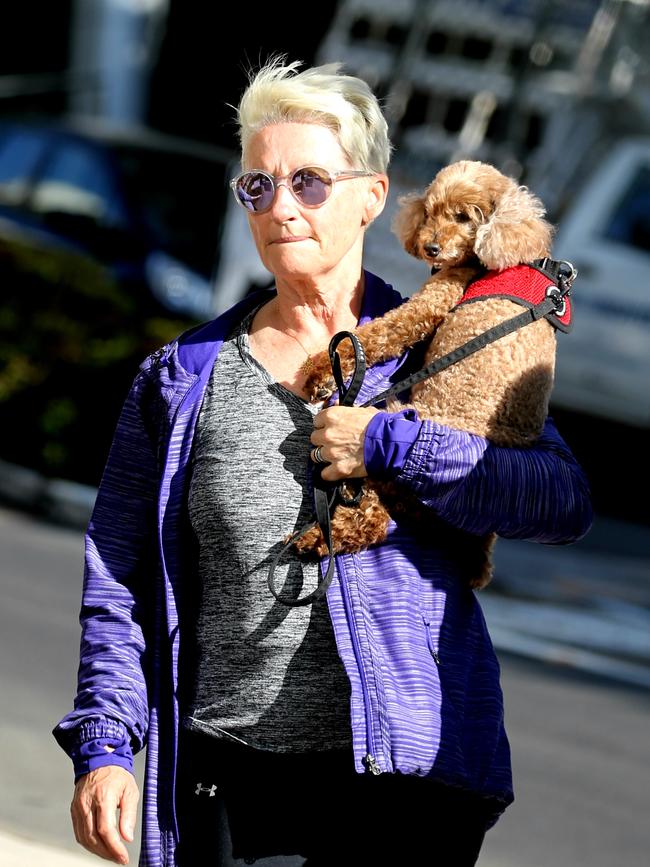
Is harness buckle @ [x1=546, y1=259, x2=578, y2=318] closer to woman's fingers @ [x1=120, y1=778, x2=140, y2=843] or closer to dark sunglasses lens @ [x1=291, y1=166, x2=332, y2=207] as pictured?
dark sunglasses lens @ [x1=291, y1=166, x2=332, y2=207]

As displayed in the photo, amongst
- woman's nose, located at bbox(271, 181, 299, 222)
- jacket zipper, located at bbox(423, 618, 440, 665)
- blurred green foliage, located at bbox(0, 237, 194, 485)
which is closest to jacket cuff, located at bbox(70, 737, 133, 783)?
jacket zipper, located at bbox(423, 618, 440, 665)

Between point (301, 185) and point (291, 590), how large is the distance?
68 centimetres

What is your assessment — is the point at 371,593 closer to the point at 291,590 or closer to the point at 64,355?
the point at 291,590

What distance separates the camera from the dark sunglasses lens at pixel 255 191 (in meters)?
2.44

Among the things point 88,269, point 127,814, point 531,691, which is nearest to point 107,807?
point 127,814

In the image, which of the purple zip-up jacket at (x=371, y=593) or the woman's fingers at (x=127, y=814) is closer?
the purple zip-up jacket at (x=371, y=593)

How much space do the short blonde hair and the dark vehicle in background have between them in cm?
745

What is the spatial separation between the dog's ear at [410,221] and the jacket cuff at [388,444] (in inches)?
19.0

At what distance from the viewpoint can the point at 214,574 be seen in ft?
7.80

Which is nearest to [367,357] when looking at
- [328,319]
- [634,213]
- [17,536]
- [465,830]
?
[328,319]

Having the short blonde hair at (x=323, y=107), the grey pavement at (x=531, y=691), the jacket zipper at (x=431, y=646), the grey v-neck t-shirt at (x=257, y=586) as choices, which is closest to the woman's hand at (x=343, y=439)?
the grey v-neck t-shirt at (x=257, y=586)

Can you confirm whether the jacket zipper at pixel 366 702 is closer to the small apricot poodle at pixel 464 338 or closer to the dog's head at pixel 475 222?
the small apricot poodle at pixel 464 338

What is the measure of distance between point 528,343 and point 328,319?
1.33ft

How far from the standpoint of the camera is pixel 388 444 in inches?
86.0
